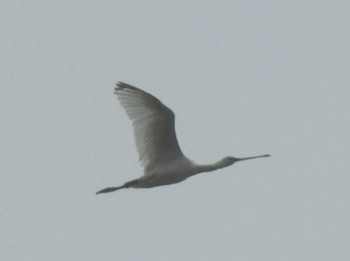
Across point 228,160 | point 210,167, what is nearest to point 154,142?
point 210,167

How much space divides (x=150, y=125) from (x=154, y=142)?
0.35 m

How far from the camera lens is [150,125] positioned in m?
32.8

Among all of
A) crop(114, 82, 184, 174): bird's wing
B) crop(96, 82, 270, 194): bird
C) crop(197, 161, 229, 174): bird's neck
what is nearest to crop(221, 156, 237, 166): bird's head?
crop(197, 161, 229, 174): bird's neck

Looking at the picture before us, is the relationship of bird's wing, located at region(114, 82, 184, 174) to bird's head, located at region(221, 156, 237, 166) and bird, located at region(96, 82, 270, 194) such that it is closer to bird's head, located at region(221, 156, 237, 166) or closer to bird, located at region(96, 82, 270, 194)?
bird, located at region(96, 82, 270, 194)

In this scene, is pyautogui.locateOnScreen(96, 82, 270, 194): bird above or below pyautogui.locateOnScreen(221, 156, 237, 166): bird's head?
above

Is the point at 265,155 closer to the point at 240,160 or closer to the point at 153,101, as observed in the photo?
the point at 240,160

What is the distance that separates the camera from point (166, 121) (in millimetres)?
32656

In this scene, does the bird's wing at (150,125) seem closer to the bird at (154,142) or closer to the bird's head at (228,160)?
the bird at (154,142)

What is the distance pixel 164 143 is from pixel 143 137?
1.24 ft

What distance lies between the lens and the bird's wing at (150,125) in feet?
106

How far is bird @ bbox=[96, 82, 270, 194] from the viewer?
32.4 metres

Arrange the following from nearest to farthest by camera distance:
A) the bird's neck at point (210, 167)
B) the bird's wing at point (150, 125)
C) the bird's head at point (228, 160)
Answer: the bird's wing at point (150, 125)
the bird's neck at point (210, 167)
the bird's head at point (228, 160)

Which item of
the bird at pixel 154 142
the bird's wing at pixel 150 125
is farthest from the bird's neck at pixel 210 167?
the bird's wing at pixel 150 125

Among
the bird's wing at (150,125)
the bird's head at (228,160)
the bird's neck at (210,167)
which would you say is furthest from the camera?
the bird's head at (228,160)
